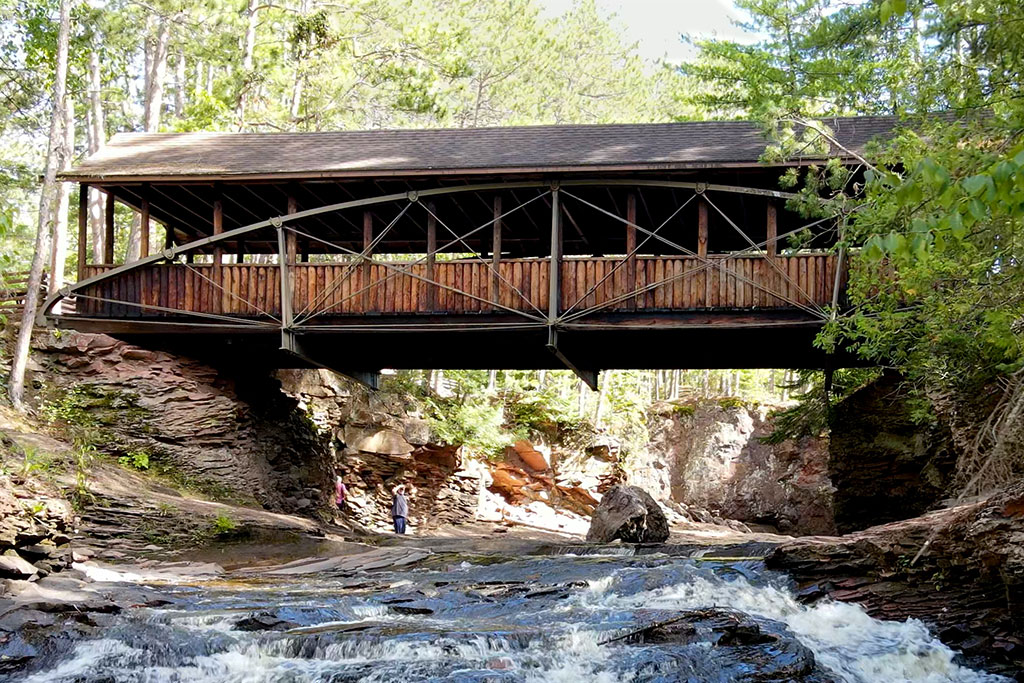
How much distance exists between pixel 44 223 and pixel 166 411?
164 inches

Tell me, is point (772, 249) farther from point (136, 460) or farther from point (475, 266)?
point (136, 460)

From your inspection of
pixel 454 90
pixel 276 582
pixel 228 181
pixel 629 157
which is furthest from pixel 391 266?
pixel 454 90

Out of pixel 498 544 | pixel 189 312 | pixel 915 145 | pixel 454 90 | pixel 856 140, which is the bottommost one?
pixel 498 544

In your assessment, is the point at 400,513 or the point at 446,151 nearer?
the point at 446,151

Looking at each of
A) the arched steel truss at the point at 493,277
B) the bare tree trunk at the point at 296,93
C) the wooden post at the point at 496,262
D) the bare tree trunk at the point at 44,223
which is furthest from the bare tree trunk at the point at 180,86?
the wooden post at the point at 496,262

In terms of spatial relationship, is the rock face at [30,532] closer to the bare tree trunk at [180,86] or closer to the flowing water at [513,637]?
the flowing water at [513,637]

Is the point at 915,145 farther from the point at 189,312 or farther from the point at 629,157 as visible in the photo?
the point at 189,312

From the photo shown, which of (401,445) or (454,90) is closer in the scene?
(401,445)

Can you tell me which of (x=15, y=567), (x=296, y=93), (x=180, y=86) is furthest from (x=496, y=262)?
(x=180, y=86)

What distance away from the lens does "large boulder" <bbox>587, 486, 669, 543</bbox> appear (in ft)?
54.1

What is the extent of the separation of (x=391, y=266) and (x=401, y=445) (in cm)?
752

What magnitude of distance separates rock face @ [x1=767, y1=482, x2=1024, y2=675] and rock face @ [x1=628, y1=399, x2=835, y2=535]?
14.7 m

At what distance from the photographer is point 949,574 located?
9.76 metres

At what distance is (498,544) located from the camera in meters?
16.6
